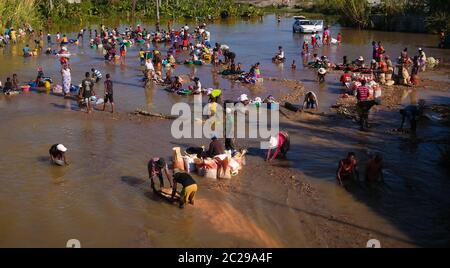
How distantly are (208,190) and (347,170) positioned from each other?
11.0 ft

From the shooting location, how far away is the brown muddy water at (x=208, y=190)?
32.1ft

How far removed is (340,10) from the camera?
49281 millimetres

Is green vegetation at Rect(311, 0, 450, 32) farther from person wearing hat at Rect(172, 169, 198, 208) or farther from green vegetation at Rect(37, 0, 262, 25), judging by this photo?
person wearing hat at Rect(172, 169, 198, 208)

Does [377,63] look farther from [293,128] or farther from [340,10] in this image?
[340,10]

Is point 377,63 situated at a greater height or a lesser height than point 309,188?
greater

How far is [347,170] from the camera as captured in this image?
12.2m

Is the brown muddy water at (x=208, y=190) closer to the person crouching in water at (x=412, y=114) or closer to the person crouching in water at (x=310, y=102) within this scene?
the person crouching in water at (x=412, y=114)

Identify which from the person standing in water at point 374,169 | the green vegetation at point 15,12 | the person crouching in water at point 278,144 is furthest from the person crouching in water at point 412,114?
the green vegetation at point 15,12

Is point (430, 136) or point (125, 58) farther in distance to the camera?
point (125, 58)

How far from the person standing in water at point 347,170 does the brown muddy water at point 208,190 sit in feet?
0.89
